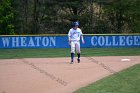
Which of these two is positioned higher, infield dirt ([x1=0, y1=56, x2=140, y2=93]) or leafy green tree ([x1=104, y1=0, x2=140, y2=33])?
leafy green tree ([x1=104, y1=0, x2=140, y2=33])

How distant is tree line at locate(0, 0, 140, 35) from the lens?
35312mm

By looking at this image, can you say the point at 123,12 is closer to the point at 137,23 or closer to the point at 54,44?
the point at 137,23

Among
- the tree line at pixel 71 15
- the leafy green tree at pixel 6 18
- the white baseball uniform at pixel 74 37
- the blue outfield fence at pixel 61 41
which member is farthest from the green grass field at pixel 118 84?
the tree line at pixel 71 15

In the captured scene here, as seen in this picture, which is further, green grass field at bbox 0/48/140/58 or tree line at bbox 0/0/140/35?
tree line at bbox 0/0/140/35

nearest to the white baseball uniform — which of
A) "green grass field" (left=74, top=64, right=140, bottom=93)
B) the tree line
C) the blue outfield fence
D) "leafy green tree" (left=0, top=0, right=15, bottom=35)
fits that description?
"green grass field" (left=74, top=64, right=140, bottom=93)

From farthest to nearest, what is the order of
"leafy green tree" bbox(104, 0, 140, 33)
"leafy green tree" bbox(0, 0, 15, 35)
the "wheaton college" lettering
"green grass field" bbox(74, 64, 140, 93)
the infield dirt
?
1. "leafy green tree" bbox(104, 0, 140, 33)
2. "leafy green tree" bbox(0, 0, 15, 35)
3. the "wheaton college" lettering
4. the infield dirt
5. "green grass field" bbox(74, 64, 140, 93)

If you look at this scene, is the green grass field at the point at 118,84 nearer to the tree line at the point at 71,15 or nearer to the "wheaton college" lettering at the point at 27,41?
the "wheaton college" lettering at the point at 27,41

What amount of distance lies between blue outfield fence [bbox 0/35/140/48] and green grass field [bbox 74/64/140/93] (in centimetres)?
1430

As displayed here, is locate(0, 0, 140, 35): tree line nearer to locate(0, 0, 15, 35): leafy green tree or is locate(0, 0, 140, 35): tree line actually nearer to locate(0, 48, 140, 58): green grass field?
locate(0, 0, 15, 35): leafy green tree

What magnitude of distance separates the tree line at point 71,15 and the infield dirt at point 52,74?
17076 mm

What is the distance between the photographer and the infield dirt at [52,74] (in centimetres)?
1191

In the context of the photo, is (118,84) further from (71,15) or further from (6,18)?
(71,15)

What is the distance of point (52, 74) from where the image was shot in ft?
47.3

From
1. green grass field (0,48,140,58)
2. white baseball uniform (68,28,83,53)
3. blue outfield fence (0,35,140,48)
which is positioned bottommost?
green grass field (0,48,140,58)
